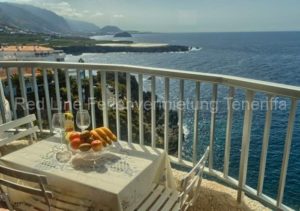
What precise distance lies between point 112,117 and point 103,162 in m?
2.63

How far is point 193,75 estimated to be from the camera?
2674 mm

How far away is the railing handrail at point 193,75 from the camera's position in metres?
2.13

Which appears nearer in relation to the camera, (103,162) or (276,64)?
(103,162)

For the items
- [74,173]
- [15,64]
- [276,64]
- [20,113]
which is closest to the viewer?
[74,173]

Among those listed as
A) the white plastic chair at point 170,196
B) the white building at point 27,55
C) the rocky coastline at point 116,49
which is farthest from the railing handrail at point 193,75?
the rocky coastline at point 116,49

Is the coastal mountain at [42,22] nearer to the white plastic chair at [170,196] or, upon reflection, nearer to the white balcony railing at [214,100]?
the white balcony railing at [214,100]

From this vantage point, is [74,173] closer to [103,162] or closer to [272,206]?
[103,162]

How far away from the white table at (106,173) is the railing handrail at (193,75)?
84cm

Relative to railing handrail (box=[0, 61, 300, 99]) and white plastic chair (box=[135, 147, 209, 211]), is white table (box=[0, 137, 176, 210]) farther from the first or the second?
railing handrail (box=[0, 61, 300, 99])

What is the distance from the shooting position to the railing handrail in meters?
2.13

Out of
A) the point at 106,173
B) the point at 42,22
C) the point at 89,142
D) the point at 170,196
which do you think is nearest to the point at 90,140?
the point at 89,142

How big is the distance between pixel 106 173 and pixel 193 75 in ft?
4.23

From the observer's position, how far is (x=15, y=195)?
2.06 m

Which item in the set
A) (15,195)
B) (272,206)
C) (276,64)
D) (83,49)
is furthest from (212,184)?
(276,64)
